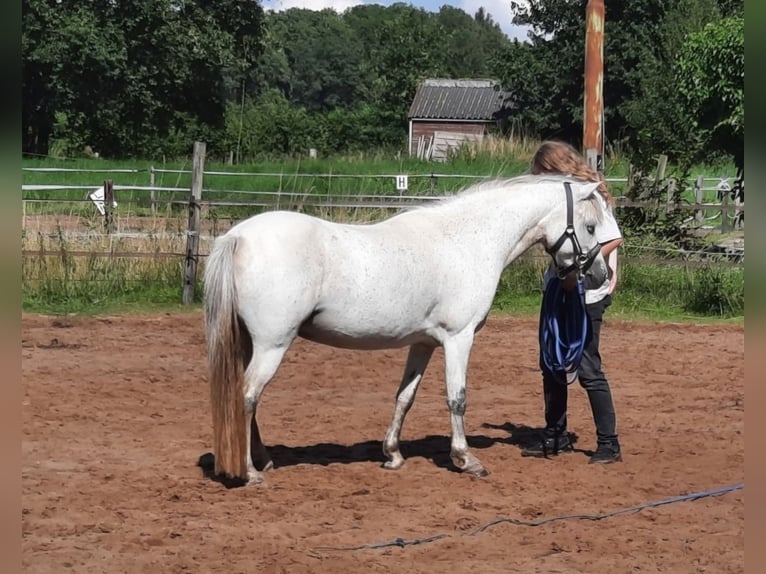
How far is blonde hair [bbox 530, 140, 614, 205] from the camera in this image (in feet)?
18.2

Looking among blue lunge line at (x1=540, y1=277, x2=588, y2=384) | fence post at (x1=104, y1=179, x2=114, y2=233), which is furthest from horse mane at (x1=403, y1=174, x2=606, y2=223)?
fence post at (x1=104, y1=179, x2=114, y2=233)

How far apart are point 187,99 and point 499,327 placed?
79.1 ft

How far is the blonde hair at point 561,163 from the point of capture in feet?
18.2

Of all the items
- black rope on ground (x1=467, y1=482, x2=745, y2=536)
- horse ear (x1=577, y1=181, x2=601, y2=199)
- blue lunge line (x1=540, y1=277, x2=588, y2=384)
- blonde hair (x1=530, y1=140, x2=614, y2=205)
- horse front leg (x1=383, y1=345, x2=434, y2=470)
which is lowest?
black rope on ground (x1=467, y1=482, x2=745, y2=536)

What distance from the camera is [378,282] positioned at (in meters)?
4.88

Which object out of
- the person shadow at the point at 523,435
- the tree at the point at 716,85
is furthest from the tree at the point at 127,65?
the person shadow at the point at 523,435

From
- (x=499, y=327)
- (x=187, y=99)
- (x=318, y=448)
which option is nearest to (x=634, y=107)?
(x=187, y=99)

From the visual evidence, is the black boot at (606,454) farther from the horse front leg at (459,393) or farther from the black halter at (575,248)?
the black halter at (575,248)

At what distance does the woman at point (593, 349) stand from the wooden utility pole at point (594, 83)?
583cm

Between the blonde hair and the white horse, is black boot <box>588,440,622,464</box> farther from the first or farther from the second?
the blonde hair

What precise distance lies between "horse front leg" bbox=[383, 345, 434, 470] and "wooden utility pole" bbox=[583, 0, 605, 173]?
256 inches

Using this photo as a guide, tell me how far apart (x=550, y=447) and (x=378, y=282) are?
168cm

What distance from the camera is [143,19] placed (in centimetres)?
2922

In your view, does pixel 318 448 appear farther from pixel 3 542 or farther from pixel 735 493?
pixel 3 542
